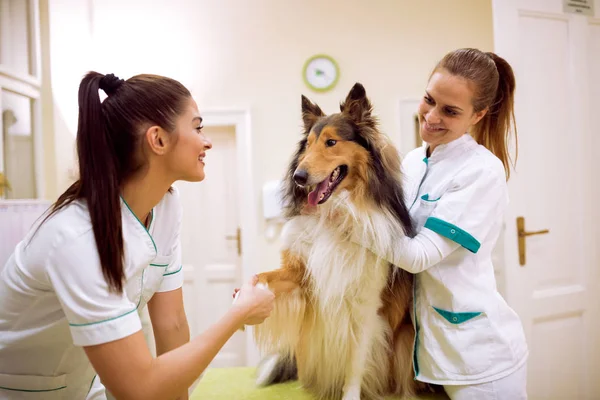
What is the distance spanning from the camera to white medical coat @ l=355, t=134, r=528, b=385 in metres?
1.36

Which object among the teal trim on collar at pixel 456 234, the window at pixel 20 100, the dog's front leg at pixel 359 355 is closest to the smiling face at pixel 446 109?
the teal trim on collar at pixel 456 234

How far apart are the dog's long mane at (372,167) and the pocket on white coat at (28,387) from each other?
963 millimetres

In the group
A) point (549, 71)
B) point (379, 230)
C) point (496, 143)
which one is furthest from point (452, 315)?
point (549, 71)

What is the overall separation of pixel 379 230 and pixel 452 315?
378 mm

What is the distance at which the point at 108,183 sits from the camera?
1051 mm

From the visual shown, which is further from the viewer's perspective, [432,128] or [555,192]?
[555,192]

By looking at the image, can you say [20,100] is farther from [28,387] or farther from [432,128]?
[432,128]

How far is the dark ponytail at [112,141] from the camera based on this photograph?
102 cm

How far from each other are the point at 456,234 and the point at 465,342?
14.8 inches

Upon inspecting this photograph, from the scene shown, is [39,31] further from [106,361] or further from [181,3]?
[106,361]

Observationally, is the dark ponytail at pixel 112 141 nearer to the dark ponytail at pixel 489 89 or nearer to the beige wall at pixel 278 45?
the dark ponytail at pixel 489 89

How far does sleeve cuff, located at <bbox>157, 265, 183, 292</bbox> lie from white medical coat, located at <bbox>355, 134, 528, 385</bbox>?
28.9 inches

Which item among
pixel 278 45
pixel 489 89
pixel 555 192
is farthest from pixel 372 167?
pixel 278 45

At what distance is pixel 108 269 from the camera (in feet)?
3.30
